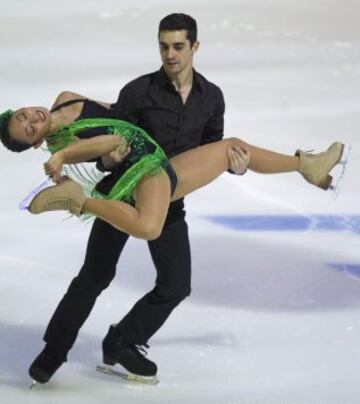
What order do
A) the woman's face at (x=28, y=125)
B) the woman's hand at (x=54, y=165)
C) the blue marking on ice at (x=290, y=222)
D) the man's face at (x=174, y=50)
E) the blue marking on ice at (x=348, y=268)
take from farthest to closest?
→ the blue marking on ice at (x=290, y=222) → the blue marking on ice at (x=348, y=268) → the man's face at (x=174, y=50) → the woman's face at (x=28, y=125) → the woman's hand at (x=54, y=165)

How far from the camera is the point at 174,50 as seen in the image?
13.0 ft

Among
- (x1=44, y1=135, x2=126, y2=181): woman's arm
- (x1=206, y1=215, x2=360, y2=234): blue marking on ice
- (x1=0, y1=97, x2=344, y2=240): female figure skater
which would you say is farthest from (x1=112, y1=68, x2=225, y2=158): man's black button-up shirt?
(x1=206, y1=215, x2=360, y2=234): blue marking on ice

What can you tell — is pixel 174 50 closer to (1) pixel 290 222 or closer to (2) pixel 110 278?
(2) pixel 110 278

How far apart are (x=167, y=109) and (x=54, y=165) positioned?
53 centimetres

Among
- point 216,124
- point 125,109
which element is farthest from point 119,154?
point 216,124

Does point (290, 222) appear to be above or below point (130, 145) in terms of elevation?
below

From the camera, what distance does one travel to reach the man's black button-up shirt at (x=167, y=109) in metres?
3.97

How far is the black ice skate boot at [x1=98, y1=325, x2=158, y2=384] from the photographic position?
13.4 ft

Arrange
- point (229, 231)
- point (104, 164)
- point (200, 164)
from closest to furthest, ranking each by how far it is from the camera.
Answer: point (104, 164), point (200, 164), point (229, 231)

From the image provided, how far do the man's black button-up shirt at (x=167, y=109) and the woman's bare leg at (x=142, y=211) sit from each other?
0.84ft

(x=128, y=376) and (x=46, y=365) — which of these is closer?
(x=46, y=365)

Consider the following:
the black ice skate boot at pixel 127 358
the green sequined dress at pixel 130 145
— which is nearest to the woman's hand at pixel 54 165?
the green sequined dress at pixel 130 145

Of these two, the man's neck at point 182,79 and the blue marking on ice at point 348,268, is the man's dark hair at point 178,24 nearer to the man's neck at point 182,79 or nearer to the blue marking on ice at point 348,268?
the man's neck at point 182,79

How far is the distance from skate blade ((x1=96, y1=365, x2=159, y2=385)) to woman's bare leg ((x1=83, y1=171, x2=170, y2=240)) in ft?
1.99
